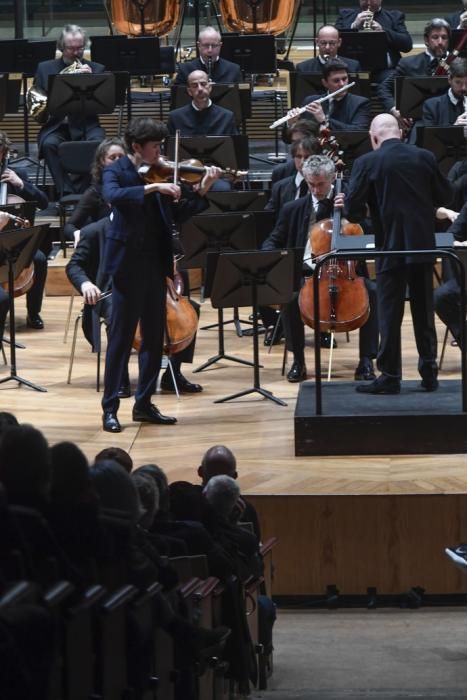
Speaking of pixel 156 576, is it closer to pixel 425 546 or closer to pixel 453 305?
pixel 425 546

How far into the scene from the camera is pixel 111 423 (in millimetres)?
6688

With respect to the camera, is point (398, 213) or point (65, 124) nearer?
point (398, 213)

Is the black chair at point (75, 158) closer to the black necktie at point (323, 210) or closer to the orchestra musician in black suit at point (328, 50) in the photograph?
the orchestra musician in black suit at point (328, 50)

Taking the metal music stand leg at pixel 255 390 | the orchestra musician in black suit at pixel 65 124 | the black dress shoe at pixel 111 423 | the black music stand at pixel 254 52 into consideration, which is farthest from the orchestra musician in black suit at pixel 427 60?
the black dress shoe at pixel 111 423

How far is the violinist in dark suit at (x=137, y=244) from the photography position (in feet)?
21.1

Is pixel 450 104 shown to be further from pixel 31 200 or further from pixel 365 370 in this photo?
pixel 365 370

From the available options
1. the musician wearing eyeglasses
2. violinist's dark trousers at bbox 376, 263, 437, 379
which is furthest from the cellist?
the musician wearing eyeglasses

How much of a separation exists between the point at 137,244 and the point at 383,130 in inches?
45.6

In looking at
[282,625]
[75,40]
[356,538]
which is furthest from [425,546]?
[75,40]

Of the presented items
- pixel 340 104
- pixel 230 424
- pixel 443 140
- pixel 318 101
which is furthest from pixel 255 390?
pixel 340 104

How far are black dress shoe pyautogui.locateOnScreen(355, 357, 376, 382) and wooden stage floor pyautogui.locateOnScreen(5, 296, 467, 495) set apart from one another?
137 mm

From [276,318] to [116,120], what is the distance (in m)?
3.86

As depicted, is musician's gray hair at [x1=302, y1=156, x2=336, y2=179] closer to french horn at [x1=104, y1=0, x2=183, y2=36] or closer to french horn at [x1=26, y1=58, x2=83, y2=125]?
french horn at [x1=26, y1=58, x2=83, y2=125]

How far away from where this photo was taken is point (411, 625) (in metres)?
5.76
